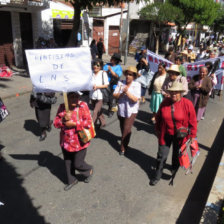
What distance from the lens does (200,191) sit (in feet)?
13.2

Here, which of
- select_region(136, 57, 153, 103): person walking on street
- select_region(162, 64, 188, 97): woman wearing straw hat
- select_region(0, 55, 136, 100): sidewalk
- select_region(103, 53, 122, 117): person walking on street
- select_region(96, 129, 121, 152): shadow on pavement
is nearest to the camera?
select_region(162, 64, 188, 97): woman wearing straw hat

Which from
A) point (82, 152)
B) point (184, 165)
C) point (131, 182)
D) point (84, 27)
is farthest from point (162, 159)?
point (84, 27)

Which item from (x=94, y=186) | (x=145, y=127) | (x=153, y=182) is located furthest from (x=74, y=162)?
(x=145, y=127)

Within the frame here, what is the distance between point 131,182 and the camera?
162 inches

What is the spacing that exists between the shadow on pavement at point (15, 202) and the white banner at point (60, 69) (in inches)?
68.4

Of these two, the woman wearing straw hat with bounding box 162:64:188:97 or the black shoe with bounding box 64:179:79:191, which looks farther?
the woman wearing straw hat with bounding box 162:64:188:97

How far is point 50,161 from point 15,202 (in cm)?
116

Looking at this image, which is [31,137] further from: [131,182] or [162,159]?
[162,159]

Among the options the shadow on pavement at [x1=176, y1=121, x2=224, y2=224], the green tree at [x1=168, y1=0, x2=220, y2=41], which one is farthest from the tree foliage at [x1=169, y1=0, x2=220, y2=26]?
the shadow on pavement at [x1=176, y1=121, x2=224, y2=224]

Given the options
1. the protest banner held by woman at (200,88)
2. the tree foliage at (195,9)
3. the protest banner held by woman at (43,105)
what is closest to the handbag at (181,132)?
the protest banner held by woman at (200,88)

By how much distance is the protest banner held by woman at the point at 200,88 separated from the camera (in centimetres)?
555

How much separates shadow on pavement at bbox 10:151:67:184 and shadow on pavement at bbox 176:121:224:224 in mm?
1932

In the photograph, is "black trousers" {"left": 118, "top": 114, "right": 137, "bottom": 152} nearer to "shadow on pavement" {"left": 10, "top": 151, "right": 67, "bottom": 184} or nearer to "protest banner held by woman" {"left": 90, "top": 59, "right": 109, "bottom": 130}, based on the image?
"protest banner held by woman" {"left": 90, "top": 59, "right": 109, "bottom": 130}

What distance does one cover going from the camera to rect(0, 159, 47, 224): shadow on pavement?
329 centimetres
